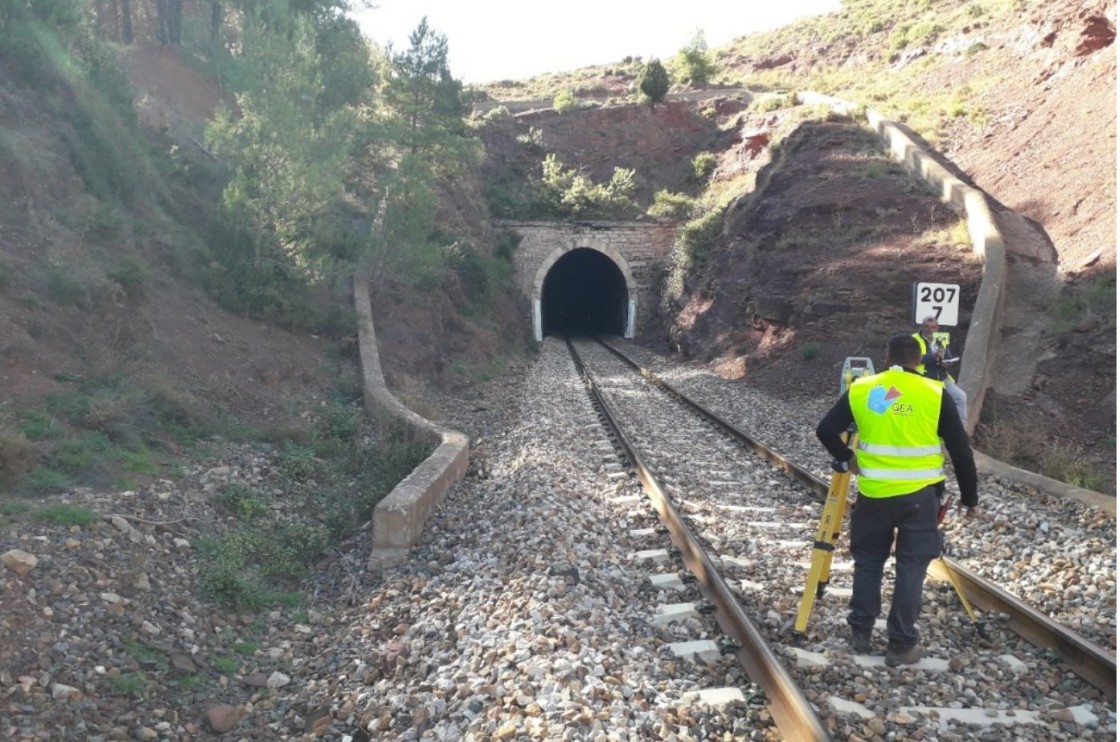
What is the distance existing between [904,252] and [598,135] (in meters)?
27.2

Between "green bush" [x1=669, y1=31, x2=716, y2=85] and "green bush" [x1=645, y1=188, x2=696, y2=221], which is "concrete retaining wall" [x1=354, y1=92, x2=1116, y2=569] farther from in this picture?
"green bush" [x1=669, y1=31, x2=716, y2=85]

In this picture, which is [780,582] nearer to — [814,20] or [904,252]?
[904,252]

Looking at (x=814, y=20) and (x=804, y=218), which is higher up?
(x=814, y=20)

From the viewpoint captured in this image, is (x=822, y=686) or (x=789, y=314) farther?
(x=789, y=314)

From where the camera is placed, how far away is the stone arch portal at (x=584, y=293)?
118ft

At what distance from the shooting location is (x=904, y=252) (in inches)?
781

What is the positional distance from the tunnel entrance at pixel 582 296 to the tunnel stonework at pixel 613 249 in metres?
Result: 3.28

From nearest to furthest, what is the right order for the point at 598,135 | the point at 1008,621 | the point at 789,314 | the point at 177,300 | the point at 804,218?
1. the point at 1008,621
2. the point at 177,300
3. the point at 789,314
4. the point at 804,218
5. the point at 598,135

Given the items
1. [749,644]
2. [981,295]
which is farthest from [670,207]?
[749,644]

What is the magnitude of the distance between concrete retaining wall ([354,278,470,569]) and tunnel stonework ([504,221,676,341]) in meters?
22.5

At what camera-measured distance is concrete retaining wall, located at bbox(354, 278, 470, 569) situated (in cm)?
732

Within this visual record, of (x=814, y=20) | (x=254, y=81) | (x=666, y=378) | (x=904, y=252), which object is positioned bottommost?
(x=666, y=378)

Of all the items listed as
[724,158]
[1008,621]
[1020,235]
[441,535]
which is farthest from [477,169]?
[1008,621]

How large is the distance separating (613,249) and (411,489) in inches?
1149
